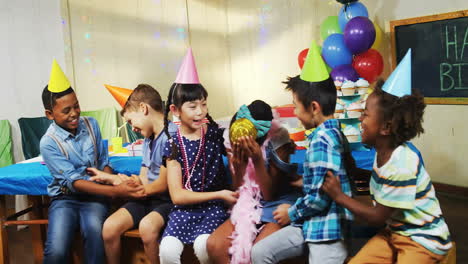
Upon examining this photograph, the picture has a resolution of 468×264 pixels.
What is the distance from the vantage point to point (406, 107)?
1.53 metres

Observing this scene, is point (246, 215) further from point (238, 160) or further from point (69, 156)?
point (69, 156)

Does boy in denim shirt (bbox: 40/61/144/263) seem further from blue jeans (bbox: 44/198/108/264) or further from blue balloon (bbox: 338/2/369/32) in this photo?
blue balloon (bbox: 338/2/369/32)

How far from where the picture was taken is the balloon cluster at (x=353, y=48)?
3492mm

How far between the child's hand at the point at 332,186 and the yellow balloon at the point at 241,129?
1.17 ft

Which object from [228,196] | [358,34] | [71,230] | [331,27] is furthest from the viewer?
[331,27]

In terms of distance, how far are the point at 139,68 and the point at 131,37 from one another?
35 centimetres

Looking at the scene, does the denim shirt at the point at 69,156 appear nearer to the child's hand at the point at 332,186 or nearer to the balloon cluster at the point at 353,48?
the child's hand at the point at 332,186

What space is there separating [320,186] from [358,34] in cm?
218

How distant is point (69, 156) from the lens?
88.5 inches

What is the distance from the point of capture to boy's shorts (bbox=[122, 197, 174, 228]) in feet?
6.91

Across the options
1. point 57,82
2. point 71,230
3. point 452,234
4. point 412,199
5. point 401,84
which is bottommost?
point 452,234

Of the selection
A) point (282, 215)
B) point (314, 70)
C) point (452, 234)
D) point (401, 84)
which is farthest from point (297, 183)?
point (452, 234)

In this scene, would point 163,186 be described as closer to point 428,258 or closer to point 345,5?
point 428,258

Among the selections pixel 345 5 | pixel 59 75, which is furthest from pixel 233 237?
pixel 345 5
